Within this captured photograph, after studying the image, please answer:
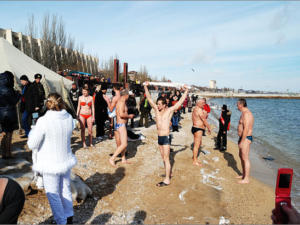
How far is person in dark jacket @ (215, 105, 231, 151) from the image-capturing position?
8.22 metres

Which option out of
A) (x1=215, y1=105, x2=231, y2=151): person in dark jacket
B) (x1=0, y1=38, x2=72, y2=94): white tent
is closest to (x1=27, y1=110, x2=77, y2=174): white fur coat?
(x1=215, y1=105, x2=231, y2=151): person in dark jacket

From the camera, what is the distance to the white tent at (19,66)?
8445 mm

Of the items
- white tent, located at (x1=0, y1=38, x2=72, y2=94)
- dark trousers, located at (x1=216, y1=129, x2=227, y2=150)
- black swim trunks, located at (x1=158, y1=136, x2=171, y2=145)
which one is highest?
white tent, located at (x1=0, y1=38, x2=72, y2=94)

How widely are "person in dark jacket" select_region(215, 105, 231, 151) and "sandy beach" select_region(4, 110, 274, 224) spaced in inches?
67.0

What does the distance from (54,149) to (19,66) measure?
26.8 ft

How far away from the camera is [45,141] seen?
8.59 ft

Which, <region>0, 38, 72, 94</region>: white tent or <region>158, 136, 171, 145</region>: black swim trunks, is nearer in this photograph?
<region>158, 136, 171, 145</region>: black swim trunks

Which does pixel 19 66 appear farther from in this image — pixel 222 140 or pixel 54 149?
pixel 222 140

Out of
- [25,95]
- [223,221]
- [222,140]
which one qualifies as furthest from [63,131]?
[222,140]

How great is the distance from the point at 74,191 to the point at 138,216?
130 centimetres

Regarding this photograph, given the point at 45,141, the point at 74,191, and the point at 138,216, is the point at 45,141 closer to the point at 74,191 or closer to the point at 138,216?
the point at 74,191

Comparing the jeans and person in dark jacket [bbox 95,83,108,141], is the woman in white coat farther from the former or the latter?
person in dark jacket [bbox 95,83,108,141]

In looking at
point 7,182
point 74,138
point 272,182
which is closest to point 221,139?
point 272,182

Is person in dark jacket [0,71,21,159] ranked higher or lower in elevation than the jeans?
higher
